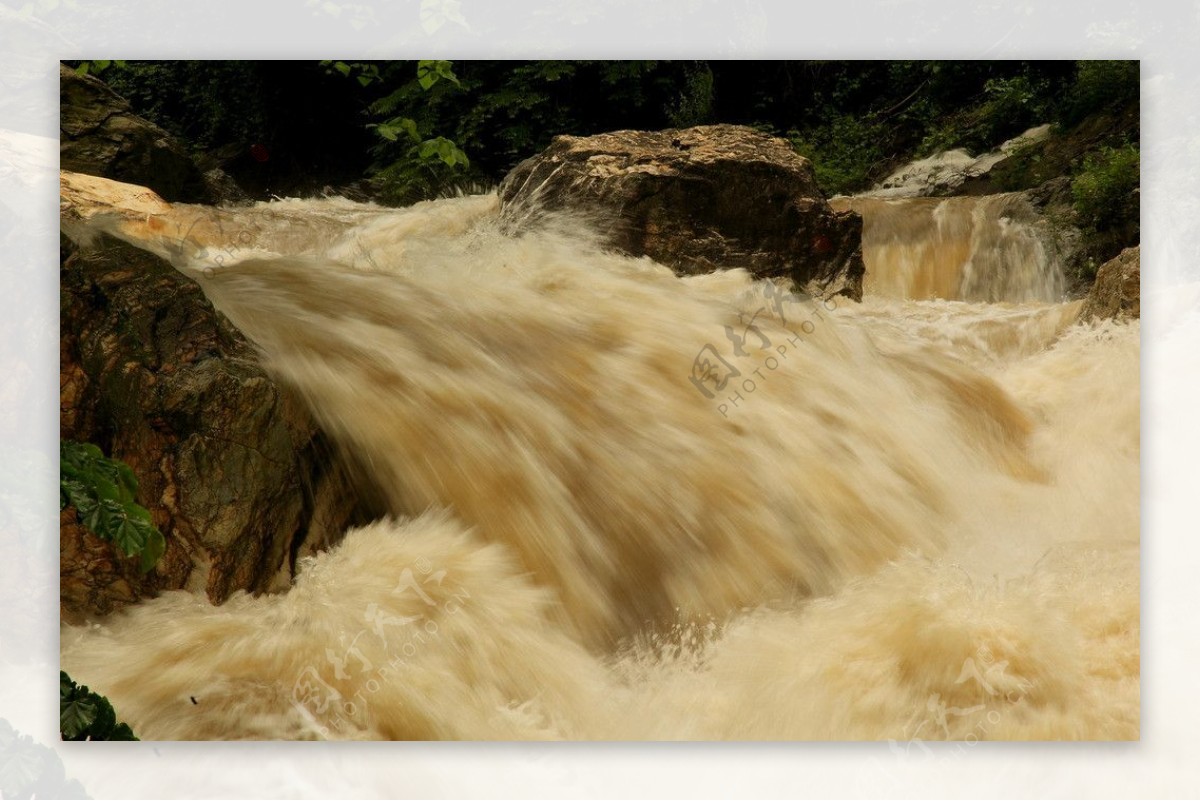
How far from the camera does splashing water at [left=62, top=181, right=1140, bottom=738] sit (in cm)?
249

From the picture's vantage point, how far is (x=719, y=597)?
258 cm

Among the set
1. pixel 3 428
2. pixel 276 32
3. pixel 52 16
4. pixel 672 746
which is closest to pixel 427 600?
pixel 672 746

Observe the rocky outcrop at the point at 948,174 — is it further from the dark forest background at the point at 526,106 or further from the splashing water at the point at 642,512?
the splashing water at the point at 642,512

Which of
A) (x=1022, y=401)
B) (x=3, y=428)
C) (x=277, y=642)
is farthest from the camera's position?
(x=1022, y=401)

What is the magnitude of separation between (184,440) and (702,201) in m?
1.44

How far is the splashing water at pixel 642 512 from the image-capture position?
2.49 m

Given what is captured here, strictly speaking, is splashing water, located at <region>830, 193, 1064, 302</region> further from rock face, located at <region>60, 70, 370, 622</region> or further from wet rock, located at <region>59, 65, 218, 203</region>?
wet rock, located at <region>59, 65, 218, 203</region>

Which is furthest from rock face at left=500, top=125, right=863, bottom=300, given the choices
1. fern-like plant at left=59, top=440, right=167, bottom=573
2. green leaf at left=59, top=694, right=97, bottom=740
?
green leaf at left=59, top=694, right=97, bottom=740

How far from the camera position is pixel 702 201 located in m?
2.97

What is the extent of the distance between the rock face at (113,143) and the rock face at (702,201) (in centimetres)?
81

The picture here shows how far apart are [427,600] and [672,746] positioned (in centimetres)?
66

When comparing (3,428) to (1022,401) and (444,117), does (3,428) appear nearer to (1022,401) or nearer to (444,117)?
(444,117)

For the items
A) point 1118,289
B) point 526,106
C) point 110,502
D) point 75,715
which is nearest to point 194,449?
point 110,502

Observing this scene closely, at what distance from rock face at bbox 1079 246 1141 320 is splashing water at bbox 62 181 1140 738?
65 millimetres
